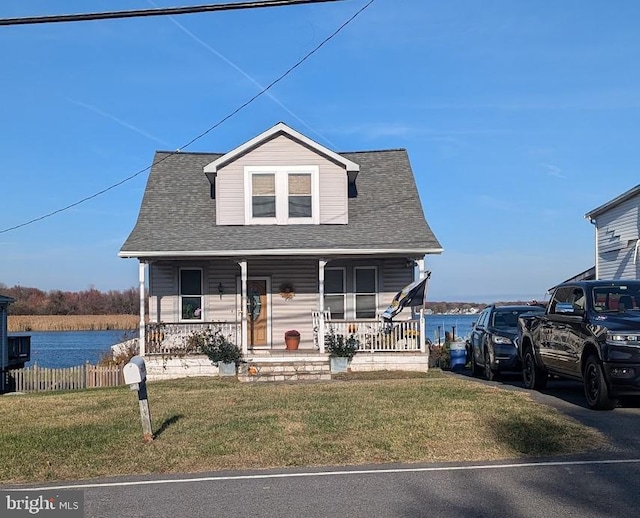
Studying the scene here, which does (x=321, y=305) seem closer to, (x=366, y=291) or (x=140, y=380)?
(x=366, y=291)

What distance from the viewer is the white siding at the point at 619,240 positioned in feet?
82.1

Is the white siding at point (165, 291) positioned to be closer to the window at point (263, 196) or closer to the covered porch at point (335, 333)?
the covered porch at point (335, 333)

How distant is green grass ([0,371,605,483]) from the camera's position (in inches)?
353

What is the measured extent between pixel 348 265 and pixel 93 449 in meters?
14.0

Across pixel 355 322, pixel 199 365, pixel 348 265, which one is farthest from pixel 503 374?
pixel 199 365

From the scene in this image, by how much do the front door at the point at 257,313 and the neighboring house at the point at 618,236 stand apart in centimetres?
1183

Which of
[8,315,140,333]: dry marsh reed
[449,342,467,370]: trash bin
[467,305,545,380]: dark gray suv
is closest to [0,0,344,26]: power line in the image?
[467,305,545,380]: dark gray suv

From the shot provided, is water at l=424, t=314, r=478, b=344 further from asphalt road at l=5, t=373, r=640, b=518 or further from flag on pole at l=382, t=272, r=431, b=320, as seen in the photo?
asphalt road at l=5, t=373, r=640, b=518

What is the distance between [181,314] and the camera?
22703 millimetres

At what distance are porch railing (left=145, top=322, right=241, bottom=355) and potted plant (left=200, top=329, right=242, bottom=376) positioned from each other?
539 millimetres

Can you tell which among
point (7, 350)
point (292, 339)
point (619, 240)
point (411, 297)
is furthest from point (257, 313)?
point (7, 350)

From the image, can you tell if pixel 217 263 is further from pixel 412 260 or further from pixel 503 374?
pixel 503 374

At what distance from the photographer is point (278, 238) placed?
70.7 ft

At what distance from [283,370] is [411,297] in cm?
389
